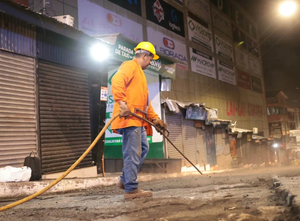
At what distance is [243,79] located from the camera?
96.5 ft

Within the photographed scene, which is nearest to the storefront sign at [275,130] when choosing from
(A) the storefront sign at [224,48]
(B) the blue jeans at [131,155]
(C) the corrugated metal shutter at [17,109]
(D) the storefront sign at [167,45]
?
(A) the storefront sign at [224,48]

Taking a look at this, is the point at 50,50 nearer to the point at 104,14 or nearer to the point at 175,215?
the point at 104,14

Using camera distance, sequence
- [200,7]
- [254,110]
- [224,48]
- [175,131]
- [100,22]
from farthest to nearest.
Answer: [254,110]
[224,48]
[200,7]
[175,131]
[100,22]

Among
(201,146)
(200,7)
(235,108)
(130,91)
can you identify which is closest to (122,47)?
(130,91)

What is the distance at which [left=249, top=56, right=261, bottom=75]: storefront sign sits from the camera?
31789 millimetres

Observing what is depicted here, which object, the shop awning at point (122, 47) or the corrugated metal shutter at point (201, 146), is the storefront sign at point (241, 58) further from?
the shop awning at point (122, 47)

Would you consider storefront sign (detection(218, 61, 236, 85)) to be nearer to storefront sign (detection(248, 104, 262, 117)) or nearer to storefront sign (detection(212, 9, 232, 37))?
storefront sign (detection(212, 9, 232, 37))

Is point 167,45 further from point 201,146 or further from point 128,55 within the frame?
point 128,55

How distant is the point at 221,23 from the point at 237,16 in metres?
4.87

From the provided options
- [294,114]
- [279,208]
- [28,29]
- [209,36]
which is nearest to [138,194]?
[279,208]

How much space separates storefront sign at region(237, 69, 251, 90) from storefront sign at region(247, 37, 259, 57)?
318 cm

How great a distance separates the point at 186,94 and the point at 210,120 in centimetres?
219

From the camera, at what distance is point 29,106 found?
7.36m

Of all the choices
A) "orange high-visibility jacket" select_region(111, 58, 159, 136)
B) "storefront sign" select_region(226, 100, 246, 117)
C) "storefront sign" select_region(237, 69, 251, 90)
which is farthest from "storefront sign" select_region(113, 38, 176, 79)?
"storefront sign" select_region(237, 69, 251, 90)
